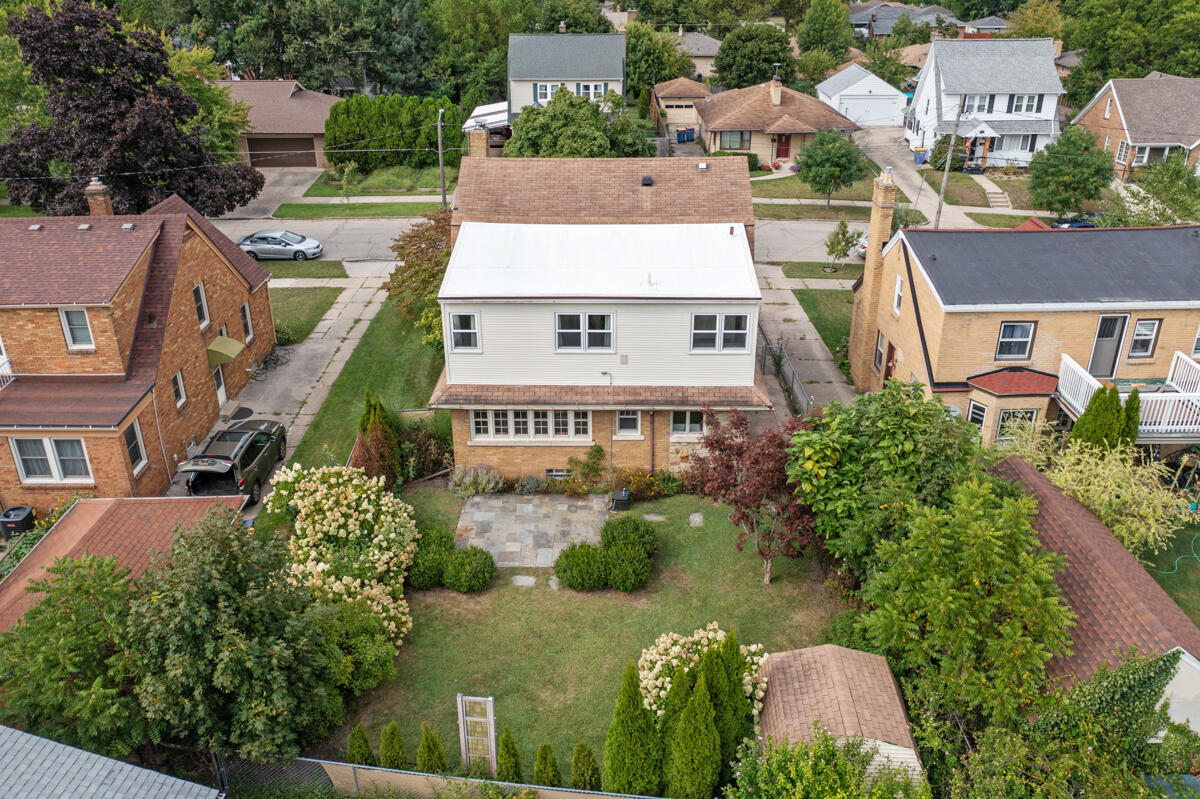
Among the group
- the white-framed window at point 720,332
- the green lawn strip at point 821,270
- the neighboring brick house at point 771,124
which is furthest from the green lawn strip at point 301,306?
the neighboring brick house at point 771,124

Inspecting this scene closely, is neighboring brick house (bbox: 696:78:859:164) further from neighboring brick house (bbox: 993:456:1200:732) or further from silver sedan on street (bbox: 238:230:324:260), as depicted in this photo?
neighboring brick house (bbox: 993:456:1200:732)

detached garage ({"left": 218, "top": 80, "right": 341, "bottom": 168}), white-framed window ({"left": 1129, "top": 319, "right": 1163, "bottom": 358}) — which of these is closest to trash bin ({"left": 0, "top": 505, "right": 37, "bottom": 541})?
white-framed window ({"left": 1129, "top": 319, "right": 1163, "bottom": 358})

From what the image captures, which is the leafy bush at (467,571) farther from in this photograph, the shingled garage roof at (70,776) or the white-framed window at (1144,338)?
the white-framed window at (1144,338)

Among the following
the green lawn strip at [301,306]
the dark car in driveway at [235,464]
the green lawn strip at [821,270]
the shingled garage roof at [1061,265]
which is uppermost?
the shingled garage roof at [1061,265]

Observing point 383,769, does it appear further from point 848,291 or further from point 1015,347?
point 848,291

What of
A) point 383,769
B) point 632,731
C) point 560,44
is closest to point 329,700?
point 383,769

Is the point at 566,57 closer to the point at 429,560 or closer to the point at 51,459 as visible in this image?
the point at 51,459
